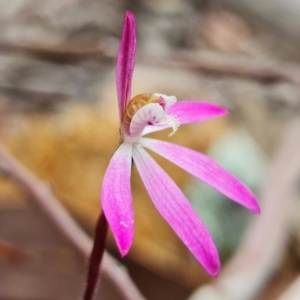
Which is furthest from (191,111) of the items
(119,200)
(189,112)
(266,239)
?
(266,239)

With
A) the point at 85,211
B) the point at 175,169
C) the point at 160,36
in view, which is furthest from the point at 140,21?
the point at 85,211

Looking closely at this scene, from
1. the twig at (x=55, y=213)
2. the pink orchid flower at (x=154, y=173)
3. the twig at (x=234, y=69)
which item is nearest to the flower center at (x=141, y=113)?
the pink orchid flower at (x=154, y=173)

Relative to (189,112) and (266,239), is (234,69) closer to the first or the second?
(266,239)

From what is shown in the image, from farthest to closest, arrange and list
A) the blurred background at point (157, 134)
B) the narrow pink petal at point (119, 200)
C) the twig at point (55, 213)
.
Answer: the blurred background at point (157, 134) → the twig at point (55, 213) → the narrow pink petal at point (119, 200)

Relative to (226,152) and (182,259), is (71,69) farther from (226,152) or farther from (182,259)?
(182,259)

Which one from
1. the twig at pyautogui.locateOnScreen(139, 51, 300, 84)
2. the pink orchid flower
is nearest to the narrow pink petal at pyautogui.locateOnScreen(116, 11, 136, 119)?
the pink orchid flower

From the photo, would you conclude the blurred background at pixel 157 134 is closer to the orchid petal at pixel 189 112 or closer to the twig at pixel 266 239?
the twig at pixel 266 239
